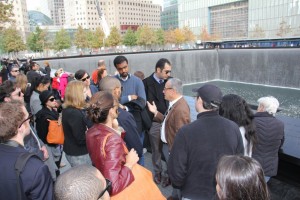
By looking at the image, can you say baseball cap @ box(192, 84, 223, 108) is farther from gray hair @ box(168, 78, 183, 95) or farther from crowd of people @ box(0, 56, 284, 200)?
gray hair @ box(168, 78, 183, 95)

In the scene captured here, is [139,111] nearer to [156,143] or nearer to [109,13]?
[156,143]

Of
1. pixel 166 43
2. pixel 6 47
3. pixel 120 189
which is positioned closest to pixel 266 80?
pixel 120 189

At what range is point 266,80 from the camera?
80.5 feet

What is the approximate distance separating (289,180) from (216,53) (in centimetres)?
2734

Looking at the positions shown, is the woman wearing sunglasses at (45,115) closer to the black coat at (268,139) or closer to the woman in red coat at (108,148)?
the woman in red coat at (108,148)

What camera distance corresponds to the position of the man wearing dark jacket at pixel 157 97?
12.7ft

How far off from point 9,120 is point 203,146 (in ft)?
4.52

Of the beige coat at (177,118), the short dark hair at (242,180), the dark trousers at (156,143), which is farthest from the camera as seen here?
the dark trousers at (156,143)

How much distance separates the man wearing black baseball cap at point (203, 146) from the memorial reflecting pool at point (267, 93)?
52.1ft

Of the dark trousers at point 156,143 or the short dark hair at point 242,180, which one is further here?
the dark trousers at point 156,143

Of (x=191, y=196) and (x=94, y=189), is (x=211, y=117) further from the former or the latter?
(x=94, y=189)

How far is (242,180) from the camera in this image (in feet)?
4.01

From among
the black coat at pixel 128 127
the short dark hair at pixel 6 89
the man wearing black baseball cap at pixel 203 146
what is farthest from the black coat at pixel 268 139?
the short dark hair at pixel 6 89

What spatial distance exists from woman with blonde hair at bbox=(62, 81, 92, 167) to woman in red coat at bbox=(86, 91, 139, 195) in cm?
92
